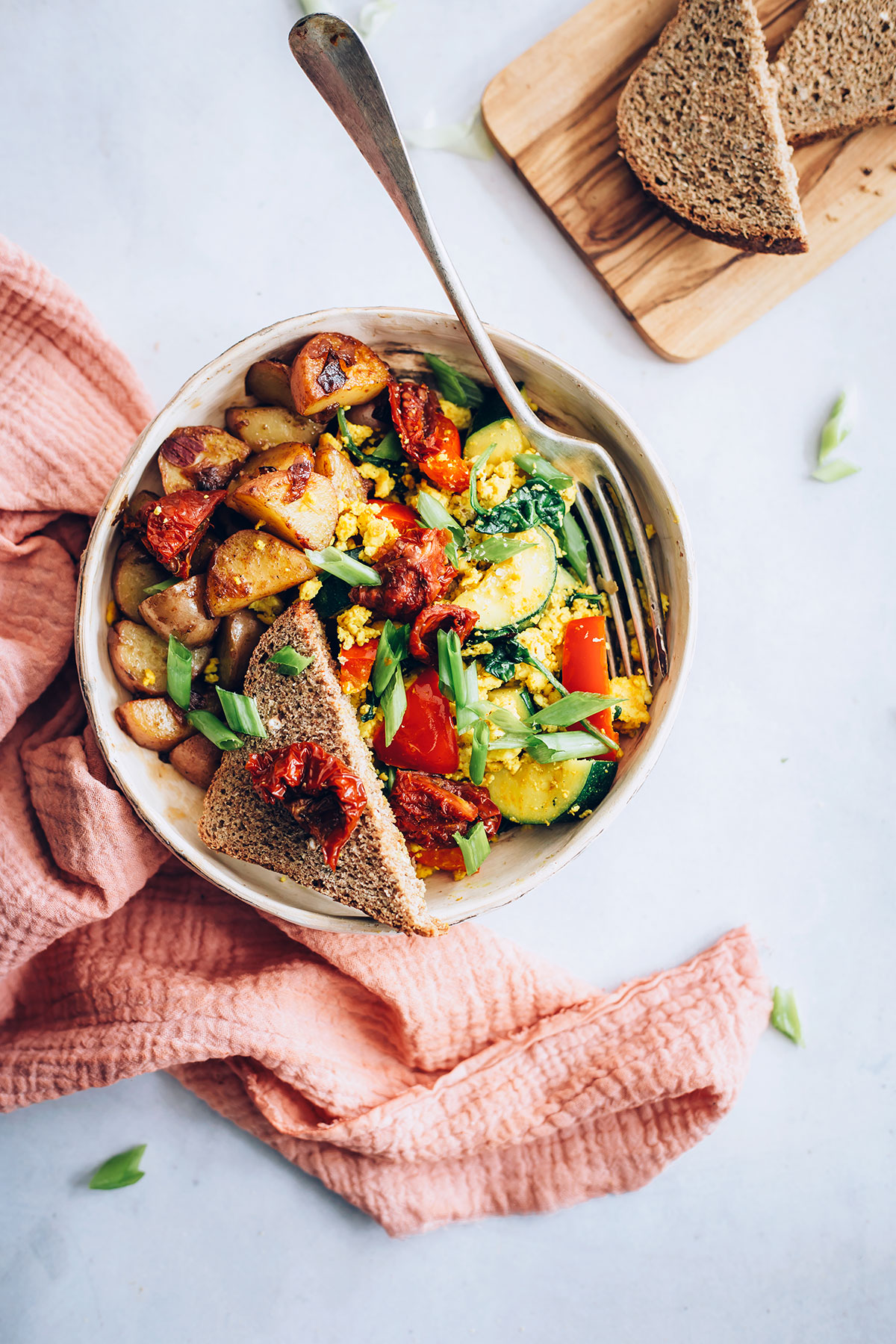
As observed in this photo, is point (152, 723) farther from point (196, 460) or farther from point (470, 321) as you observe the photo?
point (470, 321)

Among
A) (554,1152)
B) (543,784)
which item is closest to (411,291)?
(543,784)

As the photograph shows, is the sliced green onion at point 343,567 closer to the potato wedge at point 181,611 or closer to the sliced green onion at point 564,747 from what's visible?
the potato wedge at point 181,611

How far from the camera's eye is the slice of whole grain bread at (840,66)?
237cm

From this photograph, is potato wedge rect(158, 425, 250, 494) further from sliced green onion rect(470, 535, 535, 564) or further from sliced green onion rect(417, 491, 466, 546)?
sliced green onion rect(470, 535, 535, 564)

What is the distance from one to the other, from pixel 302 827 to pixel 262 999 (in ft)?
2.51

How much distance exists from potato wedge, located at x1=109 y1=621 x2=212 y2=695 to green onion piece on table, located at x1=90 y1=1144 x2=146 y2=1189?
157 centimetres

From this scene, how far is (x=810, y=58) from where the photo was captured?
94.7 inches

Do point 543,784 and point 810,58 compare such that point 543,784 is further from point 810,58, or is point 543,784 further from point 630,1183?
point 810,58

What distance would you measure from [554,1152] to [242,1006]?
3.54ft

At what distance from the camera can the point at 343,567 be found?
6.40 ft

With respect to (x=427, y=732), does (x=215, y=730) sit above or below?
above

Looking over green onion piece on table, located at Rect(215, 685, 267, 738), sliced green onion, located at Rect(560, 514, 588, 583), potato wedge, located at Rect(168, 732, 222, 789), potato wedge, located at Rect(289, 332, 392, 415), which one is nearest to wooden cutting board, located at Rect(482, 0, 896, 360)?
sliced green onion, located at Rect(560, 514, 588, 583)

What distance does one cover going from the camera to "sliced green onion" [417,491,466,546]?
1975 millimetres

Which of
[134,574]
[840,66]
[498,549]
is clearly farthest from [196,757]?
[840,66]
